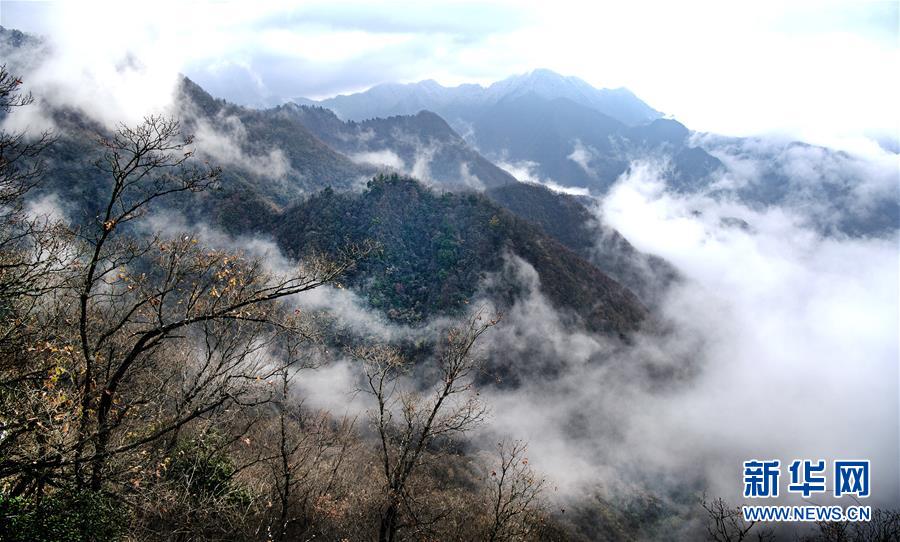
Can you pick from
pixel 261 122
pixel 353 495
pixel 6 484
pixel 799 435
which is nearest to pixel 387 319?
pixel 353 495

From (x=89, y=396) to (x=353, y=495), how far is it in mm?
19961

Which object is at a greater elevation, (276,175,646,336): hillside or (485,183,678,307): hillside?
(485,183,678,307): hillside

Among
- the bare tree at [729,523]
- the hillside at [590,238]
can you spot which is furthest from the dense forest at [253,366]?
the hillside at [590,238]

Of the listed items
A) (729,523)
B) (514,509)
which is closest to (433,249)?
(514,509)

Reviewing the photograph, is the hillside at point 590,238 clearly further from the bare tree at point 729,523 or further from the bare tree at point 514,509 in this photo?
the bare tree at point 514,509

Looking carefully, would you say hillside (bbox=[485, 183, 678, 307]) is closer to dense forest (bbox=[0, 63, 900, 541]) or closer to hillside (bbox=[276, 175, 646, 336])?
dense forest (bbox=[0, 63, 900, 541])

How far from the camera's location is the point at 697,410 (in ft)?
289

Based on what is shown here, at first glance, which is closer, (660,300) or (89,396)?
(89,396)

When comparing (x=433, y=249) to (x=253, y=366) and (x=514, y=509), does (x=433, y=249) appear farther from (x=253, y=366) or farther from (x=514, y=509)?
(x=253, y=366)

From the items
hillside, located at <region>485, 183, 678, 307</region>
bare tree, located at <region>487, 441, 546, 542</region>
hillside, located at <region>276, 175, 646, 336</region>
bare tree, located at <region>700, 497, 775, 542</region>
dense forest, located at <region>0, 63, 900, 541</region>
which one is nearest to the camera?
dense forest, located at <region>0, 63, 900, 541</region>

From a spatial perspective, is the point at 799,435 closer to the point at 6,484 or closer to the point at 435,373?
the point at 435,373

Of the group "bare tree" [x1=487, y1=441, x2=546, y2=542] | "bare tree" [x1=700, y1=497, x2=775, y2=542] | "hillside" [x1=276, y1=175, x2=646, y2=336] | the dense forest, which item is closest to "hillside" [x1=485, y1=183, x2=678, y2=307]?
the dense forest

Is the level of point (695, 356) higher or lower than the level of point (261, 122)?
lower

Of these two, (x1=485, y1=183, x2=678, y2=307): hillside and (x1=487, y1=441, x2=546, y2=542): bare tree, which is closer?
(x1=487, y1=441, x2=546, y2=542): bare tree
